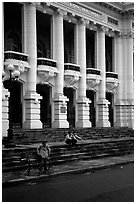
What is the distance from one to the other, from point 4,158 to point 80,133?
13.8 m

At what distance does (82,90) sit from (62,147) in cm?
1575

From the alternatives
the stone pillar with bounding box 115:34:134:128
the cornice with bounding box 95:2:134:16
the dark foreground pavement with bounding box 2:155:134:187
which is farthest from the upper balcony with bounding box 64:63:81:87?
the dark foreground pavement with bounding box 2:155:134:187

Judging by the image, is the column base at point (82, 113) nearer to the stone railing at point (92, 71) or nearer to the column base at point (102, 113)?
the column base at point (102, 113)

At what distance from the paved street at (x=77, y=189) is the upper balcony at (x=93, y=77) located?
22575 millimetres

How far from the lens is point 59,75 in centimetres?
3341

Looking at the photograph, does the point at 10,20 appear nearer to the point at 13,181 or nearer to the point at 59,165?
the point at 59,165

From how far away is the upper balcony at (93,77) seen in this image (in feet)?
124

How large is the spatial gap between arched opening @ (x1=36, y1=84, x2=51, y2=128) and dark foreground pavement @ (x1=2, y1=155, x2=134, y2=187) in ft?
42.9

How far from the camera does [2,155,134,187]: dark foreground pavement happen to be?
44.9 feet

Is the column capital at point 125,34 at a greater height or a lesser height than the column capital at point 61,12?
lesser

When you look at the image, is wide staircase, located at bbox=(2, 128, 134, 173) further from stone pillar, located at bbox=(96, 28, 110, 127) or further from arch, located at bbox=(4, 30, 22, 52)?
arch, located at bbox=(4, 30, 22, 52)

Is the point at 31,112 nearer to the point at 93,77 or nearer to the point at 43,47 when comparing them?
the point at 93,77

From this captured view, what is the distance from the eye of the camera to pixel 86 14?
1449 inches

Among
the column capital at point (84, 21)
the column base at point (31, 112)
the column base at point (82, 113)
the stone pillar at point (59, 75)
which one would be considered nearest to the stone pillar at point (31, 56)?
the column base at point (31, 112)
